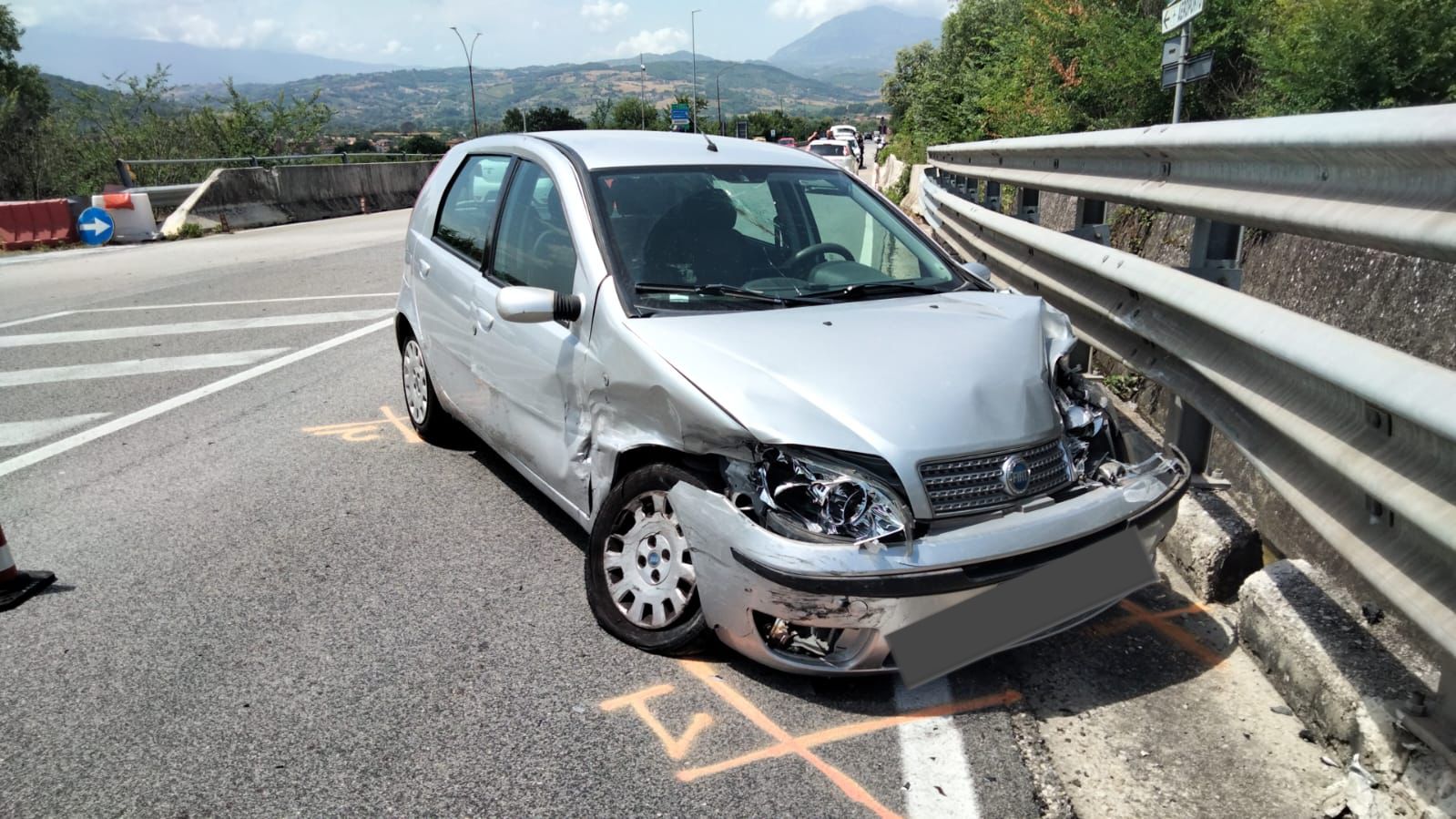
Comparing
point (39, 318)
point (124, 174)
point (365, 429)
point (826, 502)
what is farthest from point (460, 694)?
point (124, 174)

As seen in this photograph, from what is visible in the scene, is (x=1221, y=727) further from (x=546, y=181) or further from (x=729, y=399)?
(x=546, y=181)

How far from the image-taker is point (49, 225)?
1770 centimetres

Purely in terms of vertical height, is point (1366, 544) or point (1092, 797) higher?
point (1366, 544)

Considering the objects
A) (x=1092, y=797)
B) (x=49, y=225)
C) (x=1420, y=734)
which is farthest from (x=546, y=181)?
(x=49, y=225)

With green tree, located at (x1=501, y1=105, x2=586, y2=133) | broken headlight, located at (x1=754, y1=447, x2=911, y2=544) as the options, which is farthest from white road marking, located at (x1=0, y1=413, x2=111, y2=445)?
green tree, located at (x1=501, y1=105, x2=586, y2=133)

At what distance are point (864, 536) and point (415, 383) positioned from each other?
368 centimetres

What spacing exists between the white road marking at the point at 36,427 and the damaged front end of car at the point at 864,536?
191 inches

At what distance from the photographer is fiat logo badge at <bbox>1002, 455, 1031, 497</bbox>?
3.04 m

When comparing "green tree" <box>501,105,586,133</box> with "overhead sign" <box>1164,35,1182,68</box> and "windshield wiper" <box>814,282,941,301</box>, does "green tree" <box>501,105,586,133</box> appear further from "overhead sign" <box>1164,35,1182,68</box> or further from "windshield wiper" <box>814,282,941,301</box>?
"windshield wiper" <box>814,282,941,301</box>

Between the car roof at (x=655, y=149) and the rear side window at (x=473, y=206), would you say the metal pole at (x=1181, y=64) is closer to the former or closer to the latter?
the car roof at (x=655, y=149)

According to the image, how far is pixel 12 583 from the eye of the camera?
3.89 meters

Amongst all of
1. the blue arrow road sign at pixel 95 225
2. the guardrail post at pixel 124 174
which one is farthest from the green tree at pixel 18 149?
the blue arrow road sign at pixel 95 225

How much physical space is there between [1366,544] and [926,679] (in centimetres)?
117

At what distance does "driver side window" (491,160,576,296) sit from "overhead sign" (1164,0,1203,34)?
4820mm
